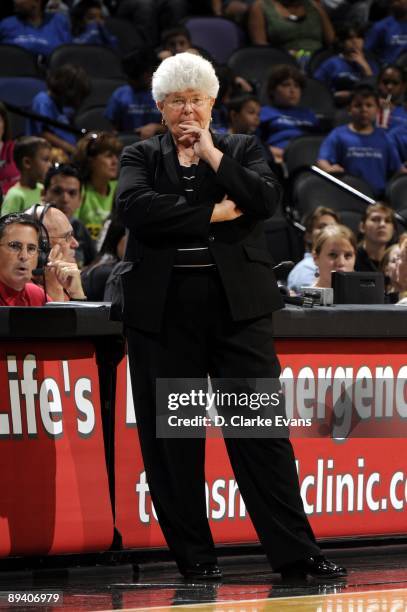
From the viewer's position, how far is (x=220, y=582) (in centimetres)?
420

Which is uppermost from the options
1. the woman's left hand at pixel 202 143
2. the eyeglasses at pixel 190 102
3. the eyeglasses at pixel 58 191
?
the eyeglasses at pixel 190 102

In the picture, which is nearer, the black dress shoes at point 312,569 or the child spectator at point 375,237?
the black dress shoes at point 312,569

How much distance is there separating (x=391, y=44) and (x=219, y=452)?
30.6ft

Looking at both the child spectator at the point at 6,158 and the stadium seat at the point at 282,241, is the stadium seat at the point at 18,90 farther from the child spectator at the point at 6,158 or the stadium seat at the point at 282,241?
the stadium seat at the point at 282,241

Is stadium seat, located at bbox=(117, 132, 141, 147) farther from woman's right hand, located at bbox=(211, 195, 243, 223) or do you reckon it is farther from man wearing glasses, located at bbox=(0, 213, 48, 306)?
woman's right hand, located at bbox=(211, 195, 243, 223)

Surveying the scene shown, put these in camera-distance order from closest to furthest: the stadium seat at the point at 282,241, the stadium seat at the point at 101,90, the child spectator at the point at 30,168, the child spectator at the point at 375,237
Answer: the child spectator at the point at 30,168 < the child spectator at the point at 375,237 < the stadium seat at the point at 282,241 < the stadium seat at the point at 101,90

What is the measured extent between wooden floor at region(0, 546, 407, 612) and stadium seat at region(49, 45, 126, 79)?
271 inches

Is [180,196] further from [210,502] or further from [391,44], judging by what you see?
[391,44]

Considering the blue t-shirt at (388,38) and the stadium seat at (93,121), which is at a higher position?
the blue t-shirt at (388,38)

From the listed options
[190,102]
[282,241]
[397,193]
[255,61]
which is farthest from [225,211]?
[255,61]

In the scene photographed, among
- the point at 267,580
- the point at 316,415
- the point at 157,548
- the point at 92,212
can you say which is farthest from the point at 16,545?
the point at 92,212

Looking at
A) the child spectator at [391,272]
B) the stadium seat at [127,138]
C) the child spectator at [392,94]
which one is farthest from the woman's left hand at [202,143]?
the child spectator at [392,94]

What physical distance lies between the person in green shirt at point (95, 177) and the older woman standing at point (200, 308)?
4.42 m

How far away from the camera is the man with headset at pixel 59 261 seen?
5473 mm
